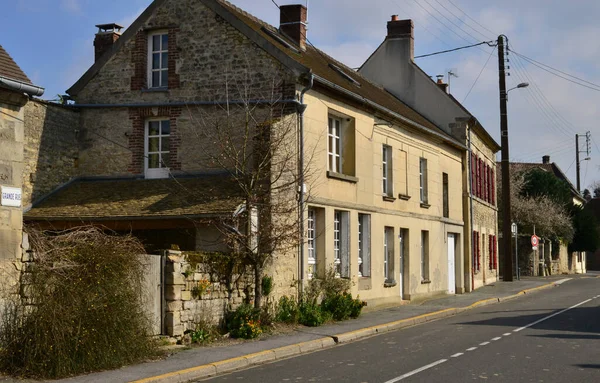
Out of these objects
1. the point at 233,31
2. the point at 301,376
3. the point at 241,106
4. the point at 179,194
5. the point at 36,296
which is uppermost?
the point at 233,31

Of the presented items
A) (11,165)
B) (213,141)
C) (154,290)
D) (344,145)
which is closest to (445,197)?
(344,145)

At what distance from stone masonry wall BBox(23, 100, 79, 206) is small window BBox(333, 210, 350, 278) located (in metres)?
6.72

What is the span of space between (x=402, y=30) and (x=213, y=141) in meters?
15.6

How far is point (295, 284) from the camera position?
704 inches

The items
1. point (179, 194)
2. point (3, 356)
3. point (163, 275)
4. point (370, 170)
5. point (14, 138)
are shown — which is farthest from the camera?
point (370, 170)

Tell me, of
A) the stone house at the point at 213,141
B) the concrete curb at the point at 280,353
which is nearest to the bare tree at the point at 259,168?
the stone house at the point at 213,141

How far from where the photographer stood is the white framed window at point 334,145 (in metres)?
20.2

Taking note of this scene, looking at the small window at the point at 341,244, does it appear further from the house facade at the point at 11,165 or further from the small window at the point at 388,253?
the house facade at the point at 11,165

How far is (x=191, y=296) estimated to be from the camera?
14.2 meters

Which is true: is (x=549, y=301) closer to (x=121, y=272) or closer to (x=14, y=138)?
(x=121, y=272)

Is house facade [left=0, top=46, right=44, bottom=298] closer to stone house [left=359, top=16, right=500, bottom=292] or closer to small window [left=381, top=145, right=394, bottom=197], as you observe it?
small window [left=381, top=145, right=394, bottom=197]

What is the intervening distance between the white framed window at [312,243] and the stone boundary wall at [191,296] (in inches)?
134

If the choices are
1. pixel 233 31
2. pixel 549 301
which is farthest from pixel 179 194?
pixel 549 301

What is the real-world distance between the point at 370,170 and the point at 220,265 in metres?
7.68
